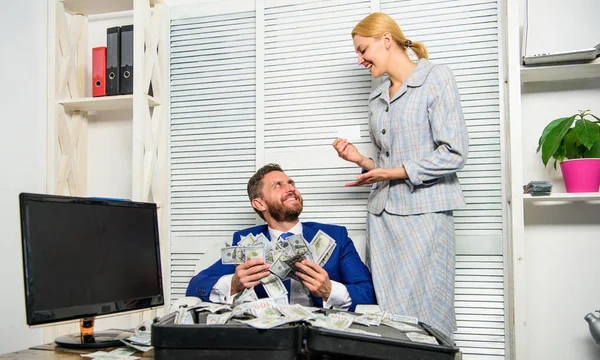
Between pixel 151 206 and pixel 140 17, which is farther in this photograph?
pixel 140 17

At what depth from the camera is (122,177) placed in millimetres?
3092

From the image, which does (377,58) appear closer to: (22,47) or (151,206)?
(151,206)

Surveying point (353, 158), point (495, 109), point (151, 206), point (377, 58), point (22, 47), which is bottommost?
point (151, 206)

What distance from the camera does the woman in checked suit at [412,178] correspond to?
207 centimetres

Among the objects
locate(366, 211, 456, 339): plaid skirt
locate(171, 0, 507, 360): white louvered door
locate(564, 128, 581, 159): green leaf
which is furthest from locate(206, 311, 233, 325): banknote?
locate(564, 128, 581, 159): green leaf

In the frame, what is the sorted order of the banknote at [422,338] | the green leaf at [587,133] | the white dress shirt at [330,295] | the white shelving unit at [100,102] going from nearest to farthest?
the banknote at [422,338] < the white dress shirt at [330,295] < the green leaf at [587,133] < the white shelving unit at [100,102]

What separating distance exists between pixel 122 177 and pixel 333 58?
1.44 meters

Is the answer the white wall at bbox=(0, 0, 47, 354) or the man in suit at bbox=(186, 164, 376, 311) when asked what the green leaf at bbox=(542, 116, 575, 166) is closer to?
the man in suit at bbox=(186, 164, 376, 311)

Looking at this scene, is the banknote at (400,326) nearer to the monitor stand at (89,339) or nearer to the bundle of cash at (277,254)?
the bundle of cash at (277,254)

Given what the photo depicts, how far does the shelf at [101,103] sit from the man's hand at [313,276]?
4.71 ft

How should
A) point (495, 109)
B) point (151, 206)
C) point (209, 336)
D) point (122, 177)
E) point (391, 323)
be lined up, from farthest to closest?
1. point (122, 177)
2. point (495, 109)
3. point (151, 206)
4. point (391, 323)
5. point (209, 336)

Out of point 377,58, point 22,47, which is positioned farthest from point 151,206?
point 22,47

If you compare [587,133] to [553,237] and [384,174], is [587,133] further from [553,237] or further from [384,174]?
[384,174]

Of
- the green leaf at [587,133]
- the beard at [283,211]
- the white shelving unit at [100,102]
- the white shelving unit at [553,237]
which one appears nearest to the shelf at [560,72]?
the white shelving unit at [553,237]
